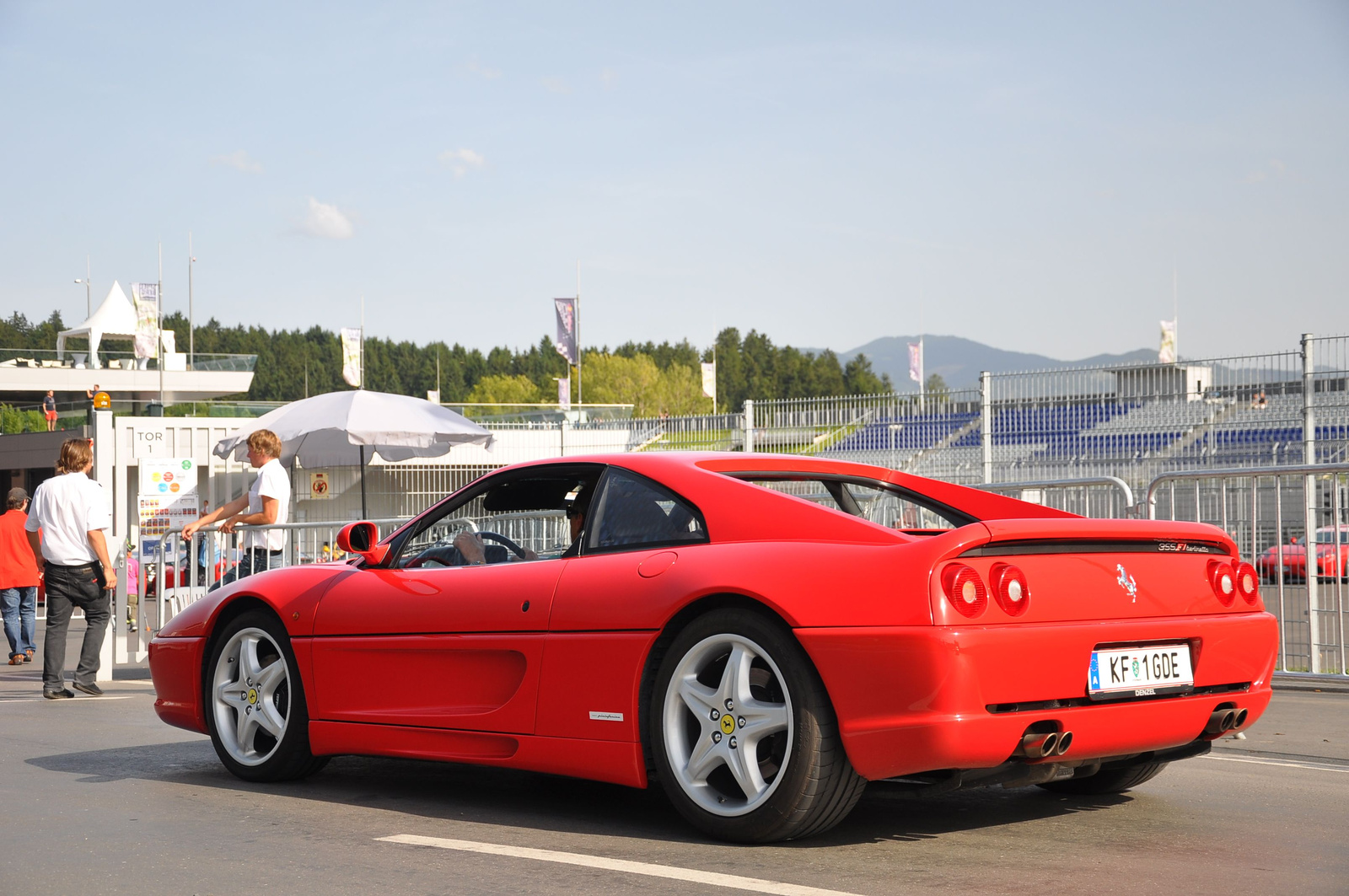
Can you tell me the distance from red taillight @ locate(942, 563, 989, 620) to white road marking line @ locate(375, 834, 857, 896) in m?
0.88

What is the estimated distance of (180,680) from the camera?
6258mm

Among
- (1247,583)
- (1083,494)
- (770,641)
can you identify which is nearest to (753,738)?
(770,641)

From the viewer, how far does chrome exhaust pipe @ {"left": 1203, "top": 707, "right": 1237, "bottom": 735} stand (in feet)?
14.9

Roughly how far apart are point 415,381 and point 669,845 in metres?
155

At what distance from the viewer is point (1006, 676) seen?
158 inches

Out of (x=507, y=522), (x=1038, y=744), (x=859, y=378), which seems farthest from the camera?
(x=859, y=378)

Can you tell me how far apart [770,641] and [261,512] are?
6.66 metres

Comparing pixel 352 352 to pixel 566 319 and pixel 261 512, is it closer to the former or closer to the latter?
pixel 566 319

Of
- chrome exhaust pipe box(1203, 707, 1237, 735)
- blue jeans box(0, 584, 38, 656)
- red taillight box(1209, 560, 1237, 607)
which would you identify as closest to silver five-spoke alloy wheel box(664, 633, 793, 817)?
chrome exhaust pipe box(1203, 707, 1237, 735)

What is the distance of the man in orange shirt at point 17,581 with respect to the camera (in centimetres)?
1313

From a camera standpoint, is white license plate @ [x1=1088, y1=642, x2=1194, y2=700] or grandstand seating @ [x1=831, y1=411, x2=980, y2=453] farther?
grandstand seating @ [x1=831, y1=411, x2=980, y2=453]

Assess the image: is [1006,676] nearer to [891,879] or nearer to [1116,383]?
[891,879]

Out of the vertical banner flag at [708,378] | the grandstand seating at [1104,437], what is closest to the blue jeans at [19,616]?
the grandstand seating at [1104,437]

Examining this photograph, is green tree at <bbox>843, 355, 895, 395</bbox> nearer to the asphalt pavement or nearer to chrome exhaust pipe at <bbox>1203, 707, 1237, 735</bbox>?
the asphalt pavement
